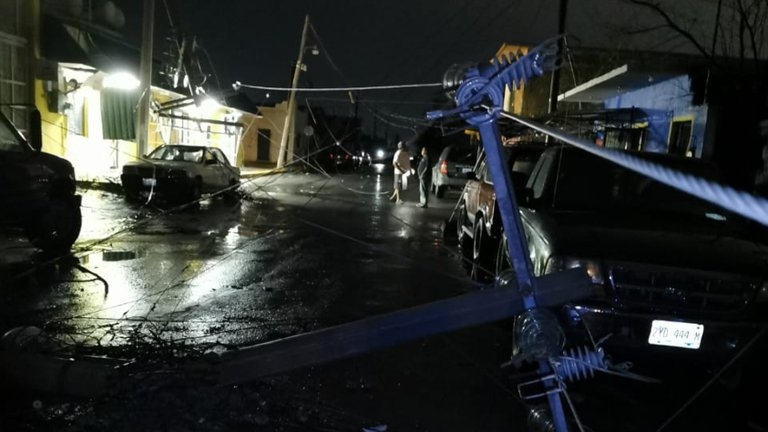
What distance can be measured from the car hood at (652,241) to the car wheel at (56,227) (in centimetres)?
639

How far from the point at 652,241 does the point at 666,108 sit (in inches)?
460

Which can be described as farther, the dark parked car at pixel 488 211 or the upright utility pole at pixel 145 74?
the upright utility pole at pixel 145 74

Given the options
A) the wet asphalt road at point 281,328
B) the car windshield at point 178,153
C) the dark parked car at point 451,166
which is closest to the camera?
the wet asphalt road at point 281,328

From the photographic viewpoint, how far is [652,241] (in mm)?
4633

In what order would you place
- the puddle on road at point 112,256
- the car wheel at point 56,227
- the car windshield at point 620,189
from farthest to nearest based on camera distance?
the puddle on road at point 112,256
the car wheel at point 56,227
the car windshield at point 620,189

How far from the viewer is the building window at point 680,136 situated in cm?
1373

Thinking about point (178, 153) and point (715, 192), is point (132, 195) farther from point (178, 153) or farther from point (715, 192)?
point (715, 192)

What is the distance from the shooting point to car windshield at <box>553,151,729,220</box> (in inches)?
221

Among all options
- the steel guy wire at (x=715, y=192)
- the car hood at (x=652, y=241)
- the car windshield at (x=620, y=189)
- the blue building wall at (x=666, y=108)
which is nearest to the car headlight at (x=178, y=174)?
the car windshield at (x=620, y=189)

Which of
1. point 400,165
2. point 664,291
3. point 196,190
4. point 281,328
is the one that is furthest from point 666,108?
point 281,328

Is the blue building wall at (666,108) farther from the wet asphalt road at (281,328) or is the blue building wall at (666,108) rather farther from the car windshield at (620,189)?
the car windshield at (620,189)

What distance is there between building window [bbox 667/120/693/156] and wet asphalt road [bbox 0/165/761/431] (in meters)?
6.78

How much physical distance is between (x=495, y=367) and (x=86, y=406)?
10.7 ft

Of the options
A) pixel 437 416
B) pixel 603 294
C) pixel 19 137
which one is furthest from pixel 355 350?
pixel 19 137
